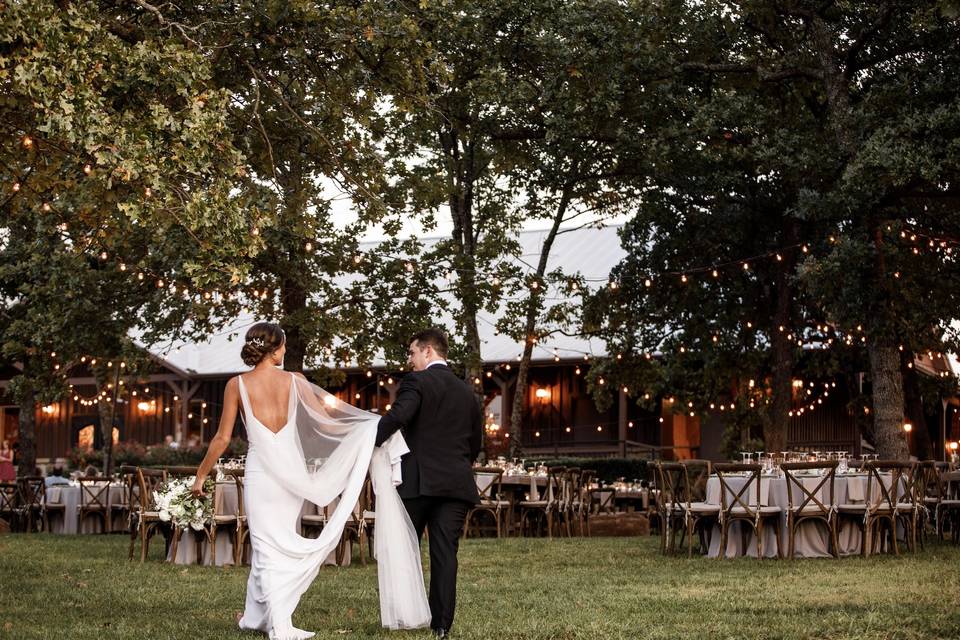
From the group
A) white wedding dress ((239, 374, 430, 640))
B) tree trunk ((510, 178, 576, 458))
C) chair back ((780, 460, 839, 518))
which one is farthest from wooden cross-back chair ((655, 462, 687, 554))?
tree trunk ((510, 178, 576, 458))

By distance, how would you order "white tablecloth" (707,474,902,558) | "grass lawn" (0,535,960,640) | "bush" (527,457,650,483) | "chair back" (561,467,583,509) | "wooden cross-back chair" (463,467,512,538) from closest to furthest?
"grass lawn" (0,535,960,640), "white tablecloth" (707,474,902,558), "wooden cross-back chair" (463,467,512,538), "chair back" (561,467,583,509), "bush" (527,457,650,483)

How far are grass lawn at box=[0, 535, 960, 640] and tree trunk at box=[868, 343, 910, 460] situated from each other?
343 centimetres

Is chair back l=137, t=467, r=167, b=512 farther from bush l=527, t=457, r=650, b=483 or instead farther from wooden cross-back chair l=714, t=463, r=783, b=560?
bush l=527, t=457, r=650, b=483

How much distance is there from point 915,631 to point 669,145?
44.2 ft

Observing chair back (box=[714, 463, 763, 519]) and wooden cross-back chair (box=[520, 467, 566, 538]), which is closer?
chair back (box=[714, 463, 763, 519])

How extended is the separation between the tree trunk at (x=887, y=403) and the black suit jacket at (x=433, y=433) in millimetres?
11782

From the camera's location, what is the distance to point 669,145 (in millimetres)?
20109

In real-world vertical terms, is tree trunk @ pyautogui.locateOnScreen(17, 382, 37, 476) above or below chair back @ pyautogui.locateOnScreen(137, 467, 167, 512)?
above

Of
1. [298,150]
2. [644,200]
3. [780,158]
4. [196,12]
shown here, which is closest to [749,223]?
[644,200]

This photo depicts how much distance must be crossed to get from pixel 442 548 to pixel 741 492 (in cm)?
703

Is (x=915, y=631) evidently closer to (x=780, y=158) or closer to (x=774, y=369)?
(x=780, y=158)

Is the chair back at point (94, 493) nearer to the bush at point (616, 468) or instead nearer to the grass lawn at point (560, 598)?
the grass lawn at point (560, 598)

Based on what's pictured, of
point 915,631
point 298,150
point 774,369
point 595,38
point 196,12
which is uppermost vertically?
point 595,38

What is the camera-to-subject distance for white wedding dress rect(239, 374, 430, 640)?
23.6 ft
